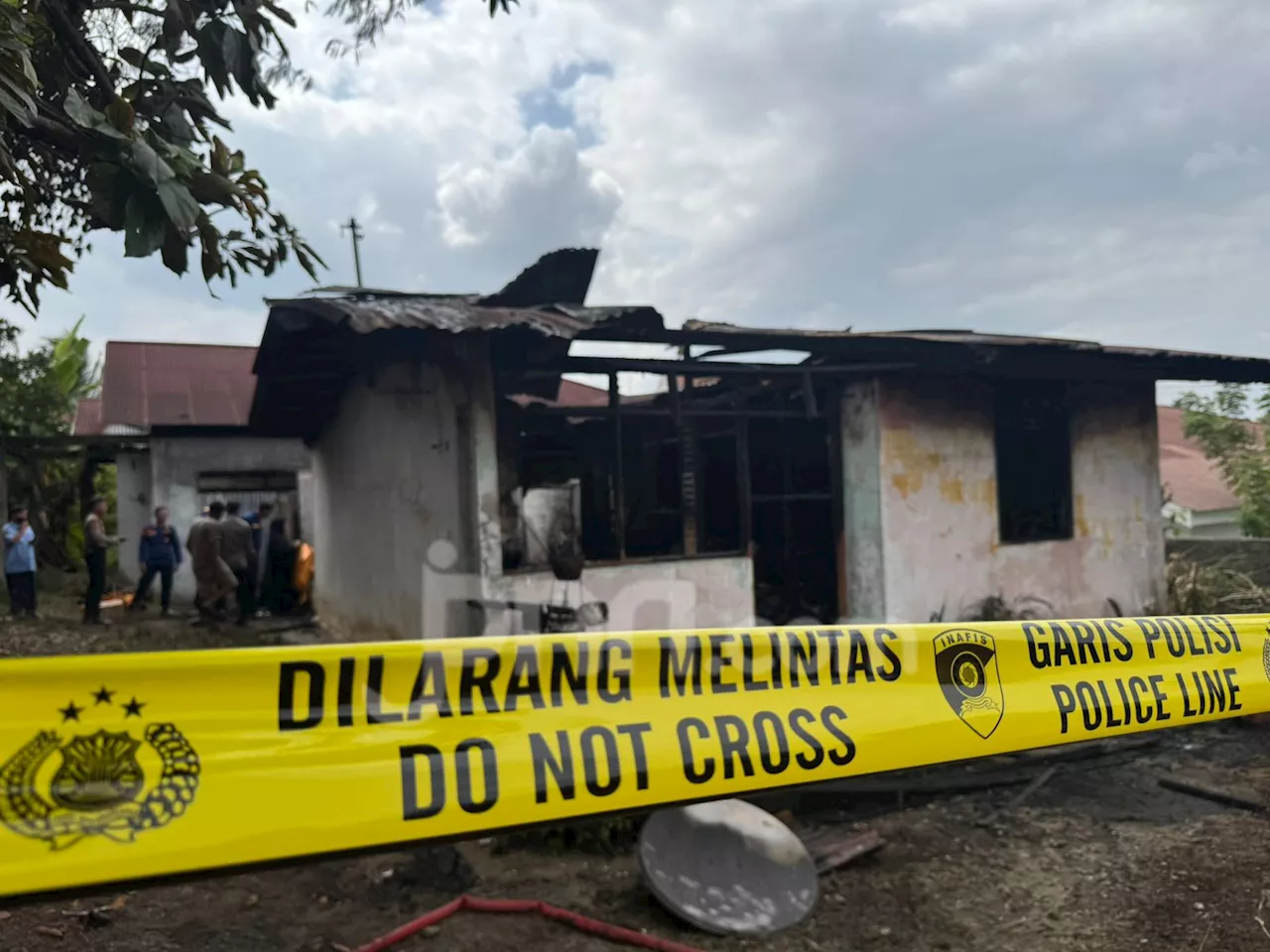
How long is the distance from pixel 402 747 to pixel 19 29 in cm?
252

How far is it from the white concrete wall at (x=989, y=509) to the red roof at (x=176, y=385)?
10.5 m

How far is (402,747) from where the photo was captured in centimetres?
245

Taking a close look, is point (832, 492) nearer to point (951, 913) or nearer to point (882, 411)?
point (882, 411)

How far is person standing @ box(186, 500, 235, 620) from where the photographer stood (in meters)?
10.8

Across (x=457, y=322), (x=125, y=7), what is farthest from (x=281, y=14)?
(x=457, y=322)

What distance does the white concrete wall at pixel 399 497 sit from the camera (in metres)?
6.73

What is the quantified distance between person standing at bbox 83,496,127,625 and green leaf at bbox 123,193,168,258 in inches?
351

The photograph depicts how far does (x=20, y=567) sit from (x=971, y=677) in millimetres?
11519

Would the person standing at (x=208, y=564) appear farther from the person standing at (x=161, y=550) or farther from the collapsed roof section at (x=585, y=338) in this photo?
the collapsed roof section at (x=585, y=338)

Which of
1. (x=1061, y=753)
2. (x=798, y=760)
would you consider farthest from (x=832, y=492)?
(x=798, y=760)

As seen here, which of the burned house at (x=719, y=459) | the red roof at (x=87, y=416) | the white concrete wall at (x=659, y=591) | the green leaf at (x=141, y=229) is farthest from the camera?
the red roof at (x=87, y=416)

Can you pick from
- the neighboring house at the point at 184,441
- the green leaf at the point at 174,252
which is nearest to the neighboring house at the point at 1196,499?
the neighboring house at the point at 184,441

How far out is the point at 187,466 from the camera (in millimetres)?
13969

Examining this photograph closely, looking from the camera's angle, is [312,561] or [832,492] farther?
[312,561]
